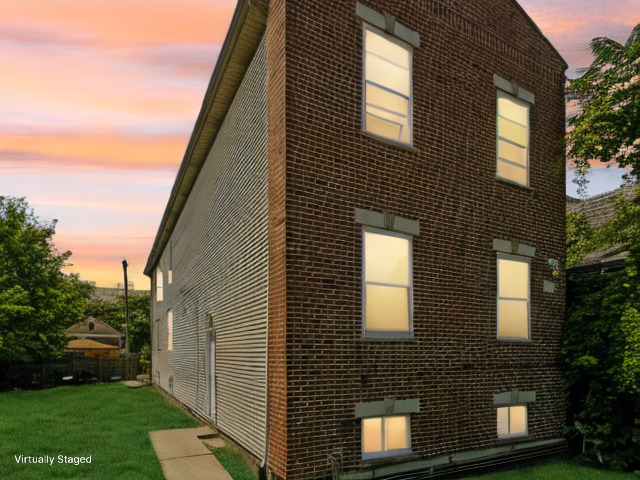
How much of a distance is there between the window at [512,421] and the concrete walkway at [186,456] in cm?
597

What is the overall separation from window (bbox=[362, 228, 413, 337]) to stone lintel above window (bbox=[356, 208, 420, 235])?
126 millimetres

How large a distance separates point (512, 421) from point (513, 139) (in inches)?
261

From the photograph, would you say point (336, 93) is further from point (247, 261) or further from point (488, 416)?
point (488, 416)

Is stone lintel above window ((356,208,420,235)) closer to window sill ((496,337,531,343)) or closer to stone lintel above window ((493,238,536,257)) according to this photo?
stone lintel above window ((493,238,536,257))

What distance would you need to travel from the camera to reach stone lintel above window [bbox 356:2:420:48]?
10.5 meters

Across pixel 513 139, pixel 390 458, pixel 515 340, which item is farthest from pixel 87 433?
pixel 513 139

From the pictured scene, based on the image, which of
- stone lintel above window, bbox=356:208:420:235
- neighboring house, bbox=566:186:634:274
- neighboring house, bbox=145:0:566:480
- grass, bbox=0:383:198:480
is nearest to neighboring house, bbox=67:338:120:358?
grass, bbox=0:383:198:480

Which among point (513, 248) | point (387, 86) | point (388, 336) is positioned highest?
point (387, 86)

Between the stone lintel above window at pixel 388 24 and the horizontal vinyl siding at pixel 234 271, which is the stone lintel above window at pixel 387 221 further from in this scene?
the stone lintel above window at pixel 388 24

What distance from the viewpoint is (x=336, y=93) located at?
10.0 metres

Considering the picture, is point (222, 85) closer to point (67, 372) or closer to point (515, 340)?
point (515, 340)

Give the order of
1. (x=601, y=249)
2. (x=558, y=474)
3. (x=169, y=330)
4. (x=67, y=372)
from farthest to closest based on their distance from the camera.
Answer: (x=67, y=372) → (x=169, y=330) → (x=601, y=249) → (x=558, y=474)

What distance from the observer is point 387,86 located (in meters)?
11.0

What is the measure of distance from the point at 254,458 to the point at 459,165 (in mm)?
7308
